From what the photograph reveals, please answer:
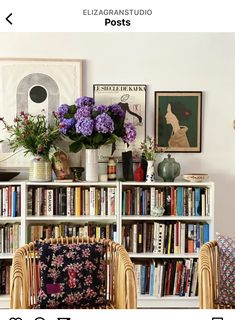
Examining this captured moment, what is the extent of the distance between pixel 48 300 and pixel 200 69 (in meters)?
2.26

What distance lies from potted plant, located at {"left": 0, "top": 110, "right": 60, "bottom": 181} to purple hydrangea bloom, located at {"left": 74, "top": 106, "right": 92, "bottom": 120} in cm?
22

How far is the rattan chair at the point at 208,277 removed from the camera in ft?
8.48

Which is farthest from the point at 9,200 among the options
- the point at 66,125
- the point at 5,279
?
the point at 66,125

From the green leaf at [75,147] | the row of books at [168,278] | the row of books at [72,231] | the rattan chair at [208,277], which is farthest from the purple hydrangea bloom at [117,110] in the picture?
the rattan chair at [208,277]

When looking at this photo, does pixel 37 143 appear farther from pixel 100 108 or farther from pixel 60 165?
pixel 100 108

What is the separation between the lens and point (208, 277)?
8.53 feet

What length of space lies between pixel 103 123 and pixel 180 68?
827 mm

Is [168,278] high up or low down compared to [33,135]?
down

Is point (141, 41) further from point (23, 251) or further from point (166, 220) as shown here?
point (23, 251)

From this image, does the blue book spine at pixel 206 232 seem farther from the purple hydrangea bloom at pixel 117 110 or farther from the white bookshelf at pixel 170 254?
the purple hydrangea bloom at pixel 117 110

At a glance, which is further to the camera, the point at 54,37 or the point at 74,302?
the point at 54,37

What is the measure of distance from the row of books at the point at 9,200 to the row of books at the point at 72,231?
20 centimetres

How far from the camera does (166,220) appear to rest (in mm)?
3977
